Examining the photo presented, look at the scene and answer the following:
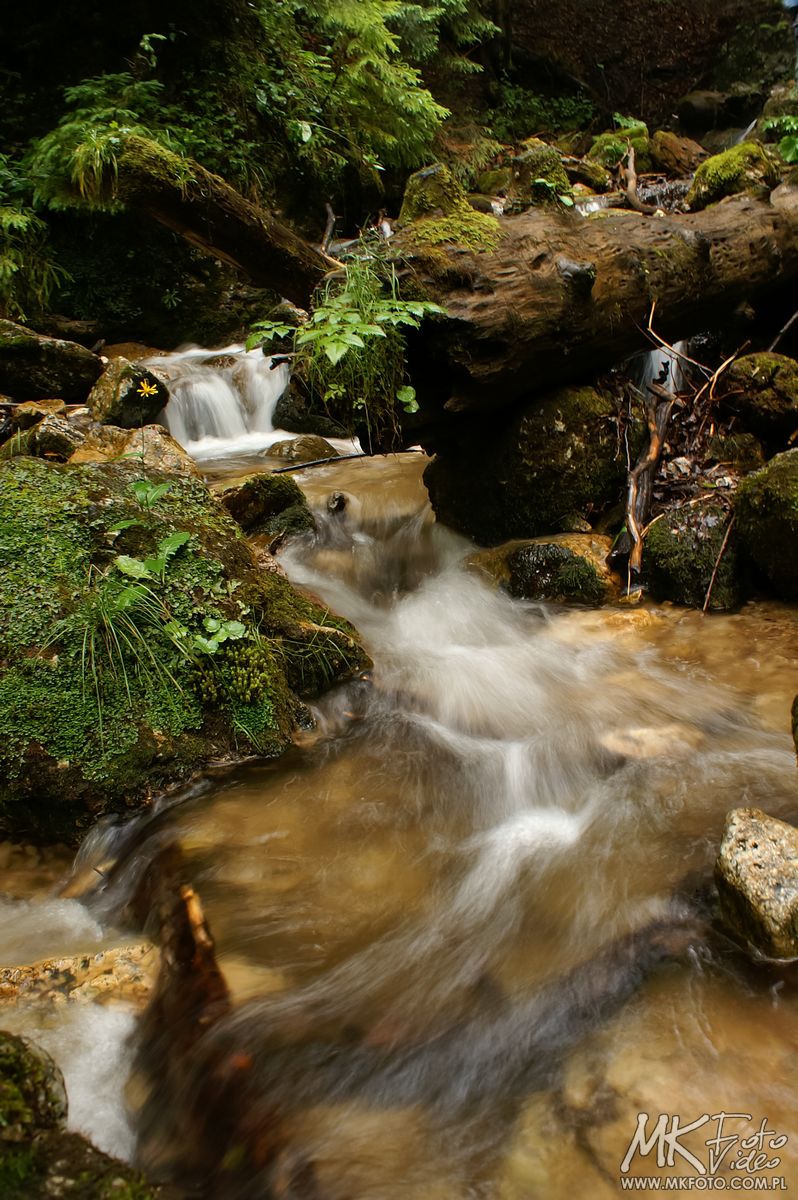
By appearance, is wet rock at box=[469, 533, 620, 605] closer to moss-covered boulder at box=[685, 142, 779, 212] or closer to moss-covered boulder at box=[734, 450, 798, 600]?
moss-covered boulder at box=[734, 450, 798, 600]

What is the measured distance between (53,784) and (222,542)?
146cm

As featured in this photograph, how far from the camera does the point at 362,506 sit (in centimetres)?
627

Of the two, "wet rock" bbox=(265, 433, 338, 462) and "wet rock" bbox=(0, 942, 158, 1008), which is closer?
"wet rock" bbox=(0, 942, 158, 1008)

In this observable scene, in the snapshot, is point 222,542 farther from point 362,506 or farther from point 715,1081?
point 715,1081

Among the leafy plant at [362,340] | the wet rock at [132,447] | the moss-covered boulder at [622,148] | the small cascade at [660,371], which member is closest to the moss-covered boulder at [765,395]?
the small cascade at [660,371]

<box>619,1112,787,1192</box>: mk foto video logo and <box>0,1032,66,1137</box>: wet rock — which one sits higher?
<box>0,1032,66,1137</box>: wet rock

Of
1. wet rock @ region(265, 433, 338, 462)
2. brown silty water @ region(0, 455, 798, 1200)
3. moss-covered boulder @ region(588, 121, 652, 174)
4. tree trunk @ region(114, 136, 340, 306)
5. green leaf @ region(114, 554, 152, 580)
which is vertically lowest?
brown silty water @ region(0, 455, 798, 1200)

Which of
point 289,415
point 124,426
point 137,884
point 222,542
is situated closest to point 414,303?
point 222,542

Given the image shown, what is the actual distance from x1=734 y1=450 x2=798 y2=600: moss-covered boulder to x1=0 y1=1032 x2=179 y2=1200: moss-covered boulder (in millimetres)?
4320

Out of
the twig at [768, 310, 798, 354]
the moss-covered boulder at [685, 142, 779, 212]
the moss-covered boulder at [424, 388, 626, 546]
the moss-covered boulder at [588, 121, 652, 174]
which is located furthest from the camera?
the moss-covered boulder at [588, 121, 652, 174]

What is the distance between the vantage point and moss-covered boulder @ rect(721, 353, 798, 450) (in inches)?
212

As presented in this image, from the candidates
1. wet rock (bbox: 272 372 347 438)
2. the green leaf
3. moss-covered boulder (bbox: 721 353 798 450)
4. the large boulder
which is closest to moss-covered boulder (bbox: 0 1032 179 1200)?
the green leaf

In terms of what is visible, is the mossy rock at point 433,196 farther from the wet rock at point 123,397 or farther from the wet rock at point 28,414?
the wet rock at point 28,414

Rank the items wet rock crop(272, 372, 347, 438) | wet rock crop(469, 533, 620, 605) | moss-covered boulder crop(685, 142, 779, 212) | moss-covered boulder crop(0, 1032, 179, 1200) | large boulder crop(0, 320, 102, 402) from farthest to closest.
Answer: wet rock crop(272, 372, 347, 438), large boulder crop(0, 320, 102, 402), moss-covered boulder crop(685, 142, 779, 212), wet rock crop(469, 533, 620, 605), moss-covered boulder crop(0, 1032, 179, 1200)
